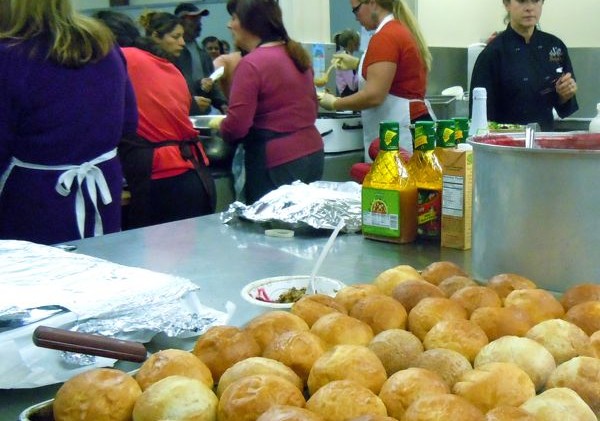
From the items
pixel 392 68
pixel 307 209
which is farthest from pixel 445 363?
pixel 392 68

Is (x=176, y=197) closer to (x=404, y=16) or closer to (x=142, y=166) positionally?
(x=142, y=166)

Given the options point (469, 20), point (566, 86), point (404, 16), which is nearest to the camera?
point (566, 86)

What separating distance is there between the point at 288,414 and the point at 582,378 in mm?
287

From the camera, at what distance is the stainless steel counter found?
1.22m

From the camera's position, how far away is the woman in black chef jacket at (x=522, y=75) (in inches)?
116

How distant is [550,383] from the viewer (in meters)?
0.70

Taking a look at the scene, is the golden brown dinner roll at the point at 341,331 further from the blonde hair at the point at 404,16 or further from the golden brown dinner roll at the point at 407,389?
the blonde hair at the point at 404,16

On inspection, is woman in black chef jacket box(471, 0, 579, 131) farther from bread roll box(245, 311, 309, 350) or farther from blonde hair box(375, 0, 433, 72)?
bread roll box(245, 311, 309, 350)

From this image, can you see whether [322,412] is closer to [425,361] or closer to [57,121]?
[425,361]

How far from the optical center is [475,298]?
2.86ft

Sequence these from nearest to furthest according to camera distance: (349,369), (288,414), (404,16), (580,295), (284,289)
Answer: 1. (288,414)
2. (349,369)
3. (580,295)
4. (284,289)
5. (404,16)

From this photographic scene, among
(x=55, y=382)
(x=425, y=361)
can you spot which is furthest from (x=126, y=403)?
(x=425, y=361)

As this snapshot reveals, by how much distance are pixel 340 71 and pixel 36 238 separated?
114 inches

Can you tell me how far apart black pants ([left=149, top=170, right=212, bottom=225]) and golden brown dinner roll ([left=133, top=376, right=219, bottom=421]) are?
2101 mm
